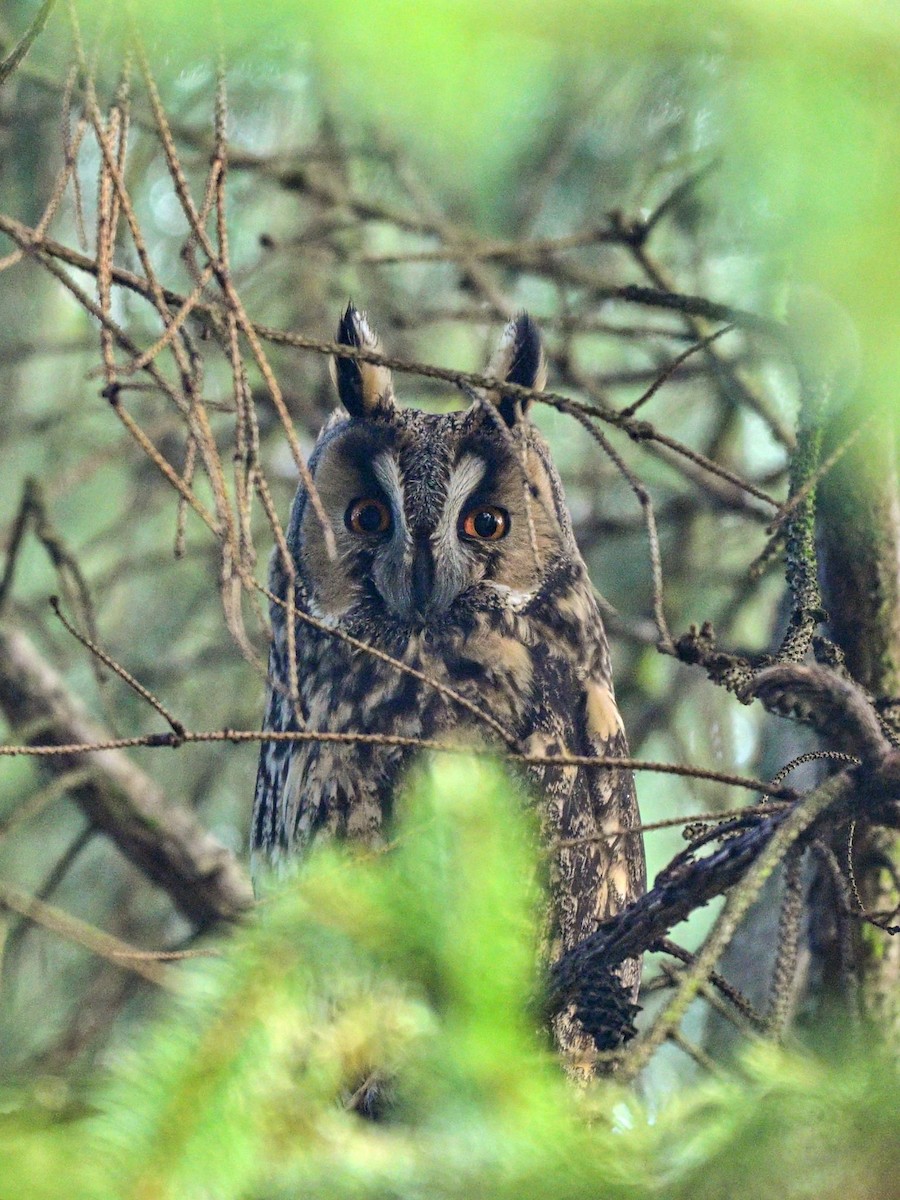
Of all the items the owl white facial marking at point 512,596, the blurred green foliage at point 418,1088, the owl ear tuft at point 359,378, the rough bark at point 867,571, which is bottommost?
the blurred green foliage at point 418,1088

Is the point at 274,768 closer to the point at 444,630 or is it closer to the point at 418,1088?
the point at 444,630

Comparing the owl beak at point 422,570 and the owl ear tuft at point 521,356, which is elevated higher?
the owl ear tuft at point 521,356

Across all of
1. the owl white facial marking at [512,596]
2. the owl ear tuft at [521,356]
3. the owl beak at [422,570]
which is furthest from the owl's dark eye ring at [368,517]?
the owl ear tuft at [521,356]

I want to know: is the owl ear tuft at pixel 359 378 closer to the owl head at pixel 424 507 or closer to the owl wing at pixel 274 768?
the owl head at pixel 424 507

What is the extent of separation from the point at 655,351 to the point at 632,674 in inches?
35.6

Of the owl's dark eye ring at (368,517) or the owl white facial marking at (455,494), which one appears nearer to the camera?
the owl white facial marking at (455,494)

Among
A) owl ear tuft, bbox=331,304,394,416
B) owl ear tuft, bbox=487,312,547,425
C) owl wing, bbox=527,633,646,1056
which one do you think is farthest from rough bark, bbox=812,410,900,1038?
owl ear tuft, bbox=331,304,394,416

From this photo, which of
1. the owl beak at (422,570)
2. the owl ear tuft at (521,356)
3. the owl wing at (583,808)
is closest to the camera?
the owl wing at (583,808)

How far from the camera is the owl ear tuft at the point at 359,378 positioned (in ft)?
8.55

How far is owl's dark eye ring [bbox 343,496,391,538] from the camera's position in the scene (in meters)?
2.55

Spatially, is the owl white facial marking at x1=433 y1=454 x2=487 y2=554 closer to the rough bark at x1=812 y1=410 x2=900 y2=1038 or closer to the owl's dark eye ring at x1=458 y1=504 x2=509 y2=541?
the owl's dark eye ring at x1=458 y1=504 x2=509 y2=541

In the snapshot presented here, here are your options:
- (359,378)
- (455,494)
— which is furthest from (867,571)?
(359,378)

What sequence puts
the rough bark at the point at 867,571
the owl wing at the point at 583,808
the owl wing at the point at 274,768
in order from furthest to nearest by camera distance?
the owl wing at the point at 274,768
the owl wing at the point at 583,808
the rough bark at the point at 867,571

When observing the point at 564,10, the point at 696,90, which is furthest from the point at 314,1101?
the point at 696,90
